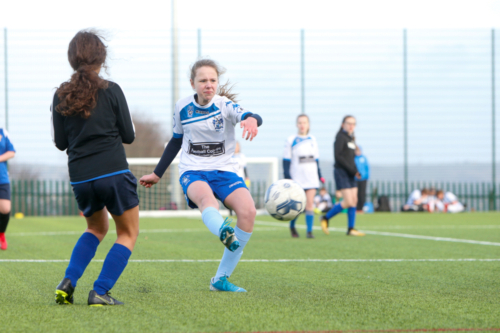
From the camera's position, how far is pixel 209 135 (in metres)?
4.49

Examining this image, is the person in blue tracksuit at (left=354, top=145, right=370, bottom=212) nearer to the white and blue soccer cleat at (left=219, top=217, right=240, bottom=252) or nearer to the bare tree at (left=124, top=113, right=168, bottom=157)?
the bare tree at (left=124, top=113, right=168, bottom=157)

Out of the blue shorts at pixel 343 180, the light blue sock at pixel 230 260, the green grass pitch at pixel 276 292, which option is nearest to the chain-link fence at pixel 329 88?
the blue shorts at pixel 343 180

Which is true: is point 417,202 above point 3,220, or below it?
below

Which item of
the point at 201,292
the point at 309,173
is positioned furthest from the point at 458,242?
the point at 201,292

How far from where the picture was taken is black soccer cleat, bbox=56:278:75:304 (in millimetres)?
3619

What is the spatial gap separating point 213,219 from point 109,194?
0.71 meters

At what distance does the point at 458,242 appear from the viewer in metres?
8.37

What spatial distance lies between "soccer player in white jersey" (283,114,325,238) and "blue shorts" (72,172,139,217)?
638 centimetres

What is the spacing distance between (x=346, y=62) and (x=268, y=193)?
1702 centimetres

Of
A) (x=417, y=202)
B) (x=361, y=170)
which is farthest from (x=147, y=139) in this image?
(x=417, y=202)

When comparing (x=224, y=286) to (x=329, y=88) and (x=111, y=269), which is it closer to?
(x=111, y=269)

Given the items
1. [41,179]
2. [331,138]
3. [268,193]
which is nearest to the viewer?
[268,193]

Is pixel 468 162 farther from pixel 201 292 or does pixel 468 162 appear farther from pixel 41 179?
pixel 201 292

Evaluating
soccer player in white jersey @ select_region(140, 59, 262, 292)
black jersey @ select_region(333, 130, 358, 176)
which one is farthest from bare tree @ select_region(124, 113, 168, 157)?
soccer player in white jersey @ select_region(140, 59, 262, 292)
